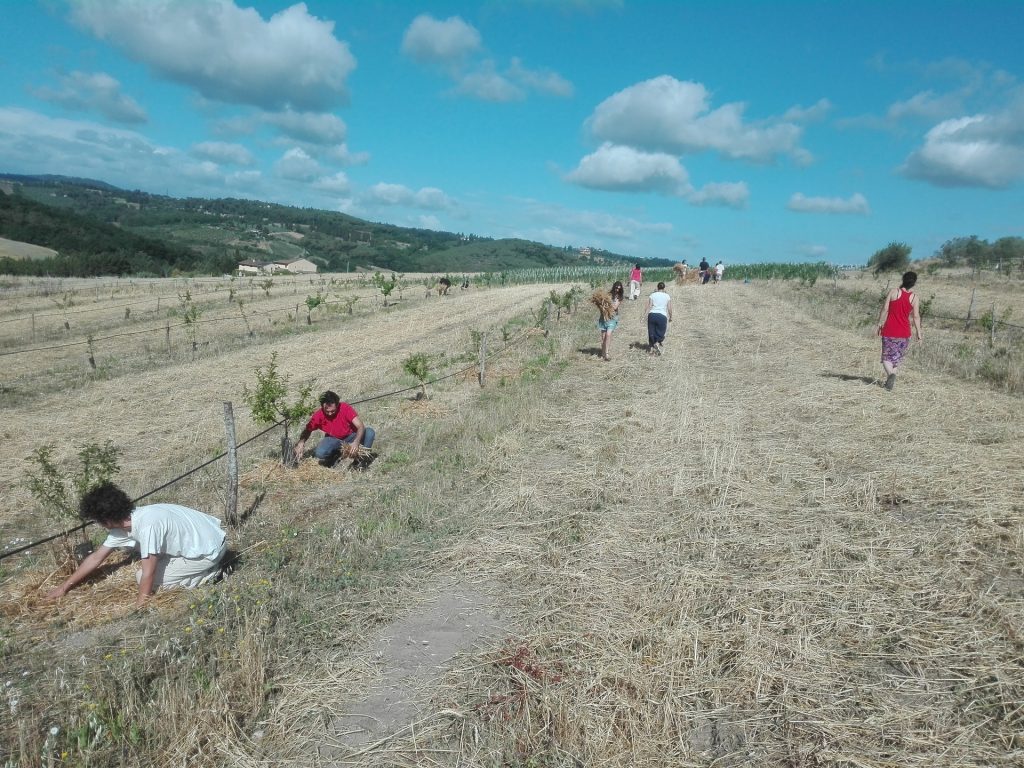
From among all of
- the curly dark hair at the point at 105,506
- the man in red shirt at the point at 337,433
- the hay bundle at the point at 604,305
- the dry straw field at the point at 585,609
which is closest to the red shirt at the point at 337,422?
the man in red shirt at the point at 337,433

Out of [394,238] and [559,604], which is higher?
[394,238]

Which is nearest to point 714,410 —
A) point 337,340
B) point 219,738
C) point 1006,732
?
point 1006,732

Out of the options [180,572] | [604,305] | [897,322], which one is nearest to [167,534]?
[180,572]

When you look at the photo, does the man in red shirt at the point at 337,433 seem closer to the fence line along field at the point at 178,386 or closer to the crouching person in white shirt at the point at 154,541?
the fence line along field at the point at 178,386

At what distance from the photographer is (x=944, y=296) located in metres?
28.0

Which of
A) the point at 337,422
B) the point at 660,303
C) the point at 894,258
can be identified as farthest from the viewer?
the point at 894,258

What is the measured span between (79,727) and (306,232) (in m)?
198

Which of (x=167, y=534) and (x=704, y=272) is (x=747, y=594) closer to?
(x=167, y=534)

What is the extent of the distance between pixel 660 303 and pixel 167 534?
433 inches

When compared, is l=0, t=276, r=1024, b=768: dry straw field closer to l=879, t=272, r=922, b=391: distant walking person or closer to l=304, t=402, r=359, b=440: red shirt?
l=304, t=402, r=359, b=440: red shirt

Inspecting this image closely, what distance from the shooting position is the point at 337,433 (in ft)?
25.9

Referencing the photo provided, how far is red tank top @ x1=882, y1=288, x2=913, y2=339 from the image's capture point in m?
8.97

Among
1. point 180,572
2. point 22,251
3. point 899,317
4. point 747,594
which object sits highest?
point 899,317

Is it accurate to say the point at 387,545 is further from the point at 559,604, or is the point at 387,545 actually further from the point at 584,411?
the point at 584,411
